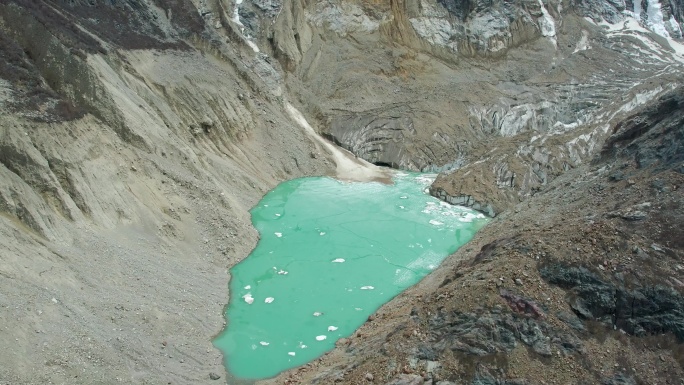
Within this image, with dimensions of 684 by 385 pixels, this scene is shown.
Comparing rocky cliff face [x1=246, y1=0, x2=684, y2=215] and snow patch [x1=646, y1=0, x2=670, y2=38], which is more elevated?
snow patch [x1=646, y1=0, x2=670, y2=38]

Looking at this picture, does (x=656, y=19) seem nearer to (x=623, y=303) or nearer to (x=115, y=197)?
(x=623, y=303)

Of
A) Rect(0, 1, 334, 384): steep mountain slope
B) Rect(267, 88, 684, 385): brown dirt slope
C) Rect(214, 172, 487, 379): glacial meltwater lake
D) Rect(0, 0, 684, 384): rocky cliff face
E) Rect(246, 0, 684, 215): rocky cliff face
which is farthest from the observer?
Rect(246, 0, 684, 215): rocky cliff face

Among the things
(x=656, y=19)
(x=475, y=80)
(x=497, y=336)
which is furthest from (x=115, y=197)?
(x=656, y=19)

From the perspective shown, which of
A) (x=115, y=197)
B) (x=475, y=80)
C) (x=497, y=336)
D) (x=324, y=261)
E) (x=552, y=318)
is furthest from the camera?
(x=475, y=80)

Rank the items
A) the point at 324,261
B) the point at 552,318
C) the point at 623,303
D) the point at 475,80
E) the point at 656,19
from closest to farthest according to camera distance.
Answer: the point at 552,318 < the point at 623,303 < the point at 324,261 < the point at 475,80 < the point at 656,19

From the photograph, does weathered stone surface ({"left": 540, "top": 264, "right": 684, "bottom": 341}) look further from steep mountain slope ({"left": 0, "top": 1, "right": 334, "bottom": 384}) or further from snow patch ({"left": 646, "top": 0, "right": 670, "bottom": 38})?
snow patch ({"left": 646, "top": 0, "right": 670, "bottom": 38})

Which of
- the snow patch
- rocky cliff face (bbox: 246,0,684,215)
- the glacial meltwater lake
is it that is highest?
the snow patch

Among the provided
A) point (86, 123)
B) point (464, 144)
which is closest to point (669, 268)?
point (86, 123)

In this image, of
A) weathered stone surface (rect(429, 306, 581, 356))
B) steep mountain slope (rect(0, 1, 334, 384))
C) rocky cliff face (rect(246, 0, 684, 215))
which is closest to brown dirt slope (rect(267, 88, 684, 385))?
weathered stone surface (rect(429, 306, 581, 356))
